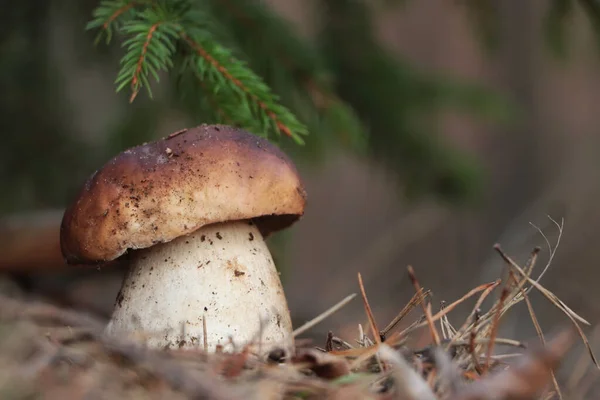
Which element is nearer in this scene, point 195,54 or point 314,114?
point 195,54

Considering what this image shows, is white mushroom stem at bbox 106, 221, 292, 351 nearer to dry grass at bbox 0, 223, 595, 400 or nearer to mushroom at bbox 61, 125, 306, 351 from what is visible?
mushroom at bbox 61, 125, 306, 351

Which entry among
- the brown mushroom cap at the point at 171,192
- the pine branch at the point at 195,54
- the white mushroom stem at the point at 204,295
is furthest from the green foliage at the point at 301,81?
the white mushroom stem at the point at 204,295

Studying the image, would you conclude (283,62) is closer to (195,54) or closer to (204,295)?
(195,54)

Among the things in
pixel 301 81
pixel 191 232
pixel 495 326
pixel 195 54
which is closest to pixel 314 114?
pixel 301 81

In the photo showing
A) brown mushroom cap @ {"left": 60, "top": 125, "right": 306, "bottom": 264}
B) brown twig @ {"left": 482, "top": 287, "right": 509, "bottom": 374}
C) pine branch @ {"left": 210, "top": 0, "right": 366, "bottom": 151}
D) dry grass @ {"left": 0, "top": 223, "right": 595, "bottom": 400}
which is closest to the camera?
dry grass @ {"left": 0, "top": 223, "right": 595, "bottom": 400}

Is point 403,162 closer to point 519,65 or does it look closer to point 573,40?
point 573,40

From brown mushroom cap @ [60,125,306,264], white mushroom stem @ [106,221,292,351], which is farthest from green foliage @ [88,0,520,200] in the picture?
white mushroom stem @ [106,221,292,351]

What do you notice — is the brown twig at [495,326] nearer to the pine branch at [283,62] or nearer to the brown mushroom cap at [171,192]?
the brown mushroom cap at [171,192]
